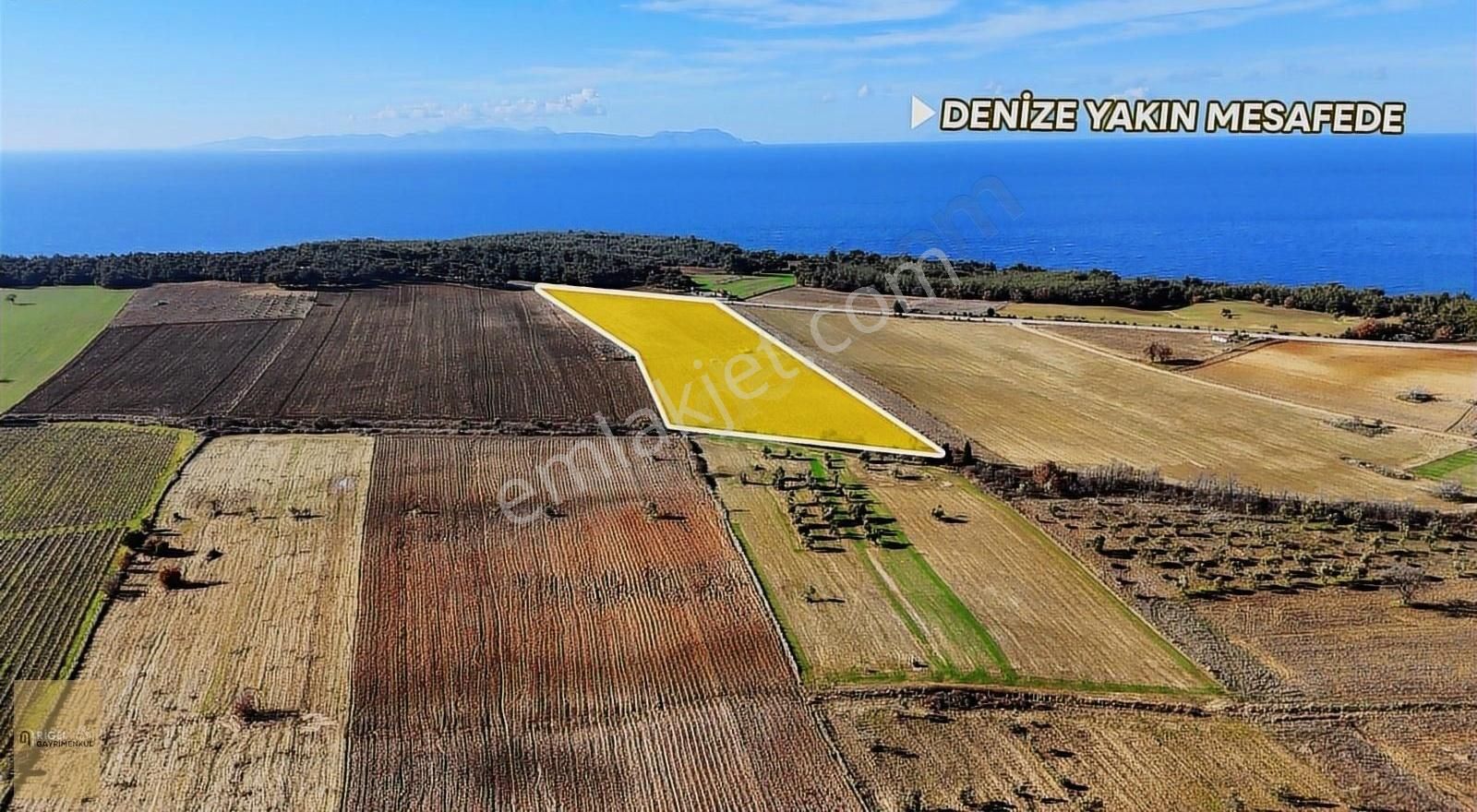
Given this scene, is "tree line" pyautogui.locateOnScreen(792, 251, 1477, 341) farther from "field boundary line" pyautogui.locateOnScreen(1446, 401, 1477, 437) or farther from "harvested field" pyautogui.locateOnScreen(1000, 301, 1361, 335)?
"field boundary line" pyautogui.locateOnScreen(1446, 401, 1477, 437)

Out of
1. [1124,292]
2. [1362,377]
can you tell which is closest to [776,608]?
[1362,377]

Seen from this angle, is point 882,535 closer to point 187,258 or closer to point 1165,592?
point 1165,592

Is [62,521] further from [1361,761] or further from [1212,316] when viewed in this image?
[1212,316]

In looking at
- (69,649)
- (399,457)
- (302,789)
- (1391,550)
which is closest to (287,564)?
(69,649)

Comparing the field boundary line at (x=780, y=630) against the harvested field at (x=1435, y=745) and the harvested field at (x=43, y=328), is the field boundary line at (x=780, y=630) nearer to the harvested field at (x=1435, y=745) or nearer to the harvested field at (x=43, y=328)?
the harvested field at (x=1435, y=745)

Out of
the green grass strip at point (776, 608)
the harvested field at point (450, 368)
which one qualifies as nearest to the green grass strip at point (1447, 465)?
the green grass strip at point (776, 608)

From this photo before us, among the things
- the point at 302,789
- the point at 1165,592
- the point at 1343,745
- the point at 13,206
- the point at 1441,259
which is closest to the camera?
the point at 302,789
